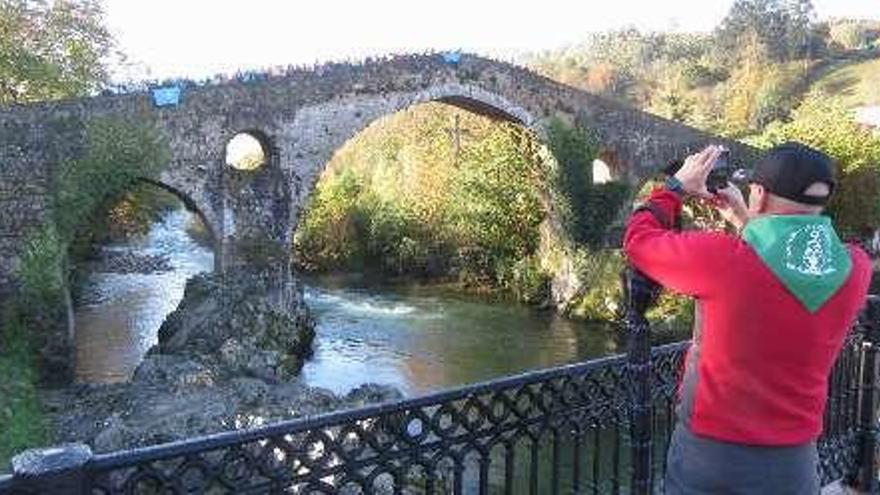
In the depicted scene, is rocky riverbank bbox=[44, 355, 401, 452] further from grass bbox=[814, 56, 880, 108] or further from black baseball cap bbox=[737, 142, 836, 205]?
grass bbox=[814, 56, 880, 108]

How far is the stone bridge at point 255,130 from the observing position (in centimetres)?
1540

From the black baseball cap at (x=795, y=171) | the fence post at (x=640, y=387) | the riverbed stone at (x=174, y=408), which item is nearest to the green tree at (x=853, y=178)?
the riverbed stone at (x=174, y=408)

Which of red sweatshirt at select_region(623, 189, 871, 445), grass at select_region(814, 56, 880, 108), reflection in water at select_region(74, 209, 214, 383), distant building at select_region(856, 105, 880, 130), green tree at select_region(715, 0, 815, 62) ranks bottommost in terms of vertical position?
reflection in water at select_region(74, 209, 214, 383)

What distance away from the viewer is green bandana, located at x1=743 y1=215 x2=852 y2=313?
2.97m

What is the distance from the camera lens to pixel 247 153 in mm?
27703

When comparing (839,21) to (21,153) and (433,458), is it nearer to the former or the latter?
(21,153)

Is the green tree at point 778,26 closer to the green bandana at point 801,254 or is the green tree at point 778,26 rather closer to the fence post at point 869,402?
the fence post at point 869,402

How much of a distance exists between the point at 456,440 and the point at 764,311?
118 centimetres

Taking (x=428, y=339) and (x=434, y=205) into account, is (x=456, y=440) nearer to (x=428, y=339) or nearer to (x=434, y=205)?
(x=428, y=339)

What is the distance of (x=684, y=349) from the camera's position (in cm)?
459

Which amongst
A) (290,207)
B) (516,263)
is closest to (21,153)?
(290,207)

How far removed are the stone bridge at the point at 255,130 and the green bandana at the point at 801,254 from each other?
13793 mm

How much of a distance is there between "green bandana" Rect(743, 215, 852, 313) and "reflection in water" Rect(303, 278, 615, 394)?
504 inches

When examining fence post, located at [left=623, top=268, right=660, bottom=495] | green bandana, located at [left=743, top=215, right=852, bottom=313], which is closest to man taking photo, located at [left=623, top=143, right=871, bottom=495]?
green bandana, located at [left=743, top=215, right=852, bottom=313]
